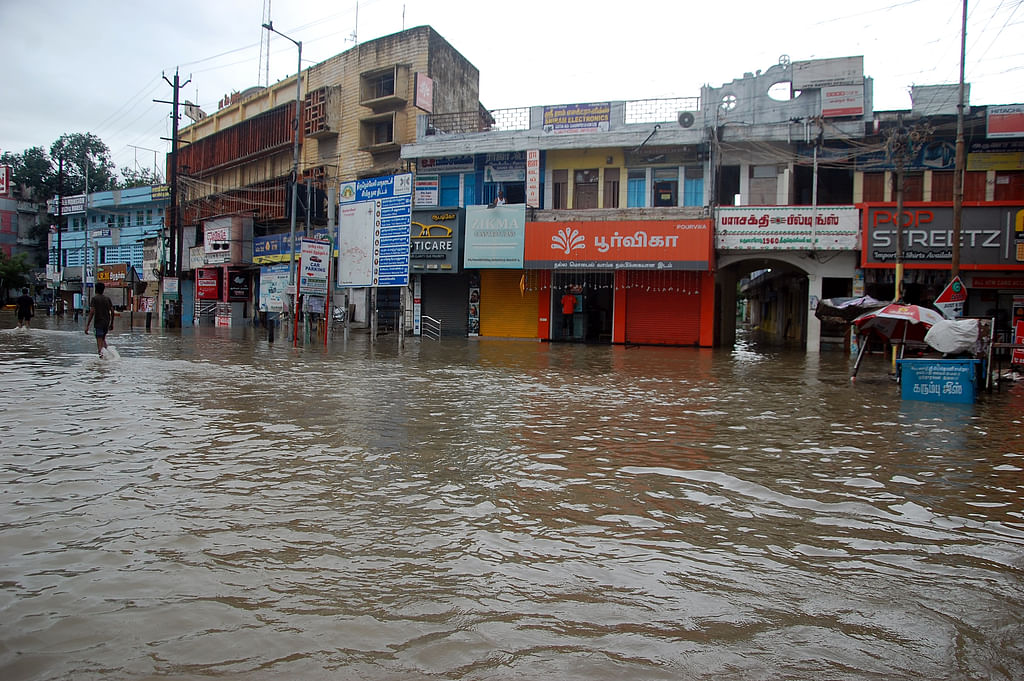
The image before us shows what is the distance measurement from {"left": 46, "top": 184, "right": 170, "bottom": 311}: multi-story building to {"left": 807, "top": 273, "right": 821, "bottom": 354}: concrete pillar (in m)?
42.3

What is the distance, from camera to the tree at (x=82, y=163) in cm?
7056

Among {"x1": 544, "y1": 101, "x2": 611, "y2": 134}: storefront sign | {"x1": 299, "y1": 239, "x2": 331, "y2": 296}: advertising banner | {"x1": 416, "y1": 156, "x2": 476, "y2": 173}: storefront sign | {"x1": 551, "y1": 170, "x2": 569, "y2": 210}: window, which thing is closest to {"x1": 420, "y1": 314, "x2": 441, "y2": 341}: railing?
{"x1": 416, "y1": 156, "x2": 476, "y2": 173}: storefront sign

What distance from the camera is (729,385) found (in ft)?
45.0

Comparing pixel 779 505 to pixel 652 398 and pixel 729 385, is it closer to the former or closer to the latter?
pixel 652 398

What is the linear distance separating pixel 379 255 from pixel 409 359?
479 centimetres

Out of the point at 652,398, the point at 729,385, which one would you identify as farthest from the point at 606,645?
the point at 729,385

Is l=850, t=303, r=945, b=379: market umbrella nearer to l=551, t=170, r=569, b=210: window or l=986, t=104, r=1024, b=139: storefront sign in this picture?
l=986, t=104, r=1024, b=139: storefront sign

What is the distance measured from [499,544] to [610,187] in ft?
84.1

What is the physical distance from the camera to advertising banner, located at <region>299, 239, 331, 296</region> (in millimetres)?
23516

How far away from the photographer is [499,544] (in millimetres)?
4305

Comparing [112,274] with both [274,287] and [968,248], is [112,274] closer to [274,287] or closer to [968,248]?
[274,287]

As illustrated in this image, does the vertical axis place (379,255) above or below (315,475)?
above

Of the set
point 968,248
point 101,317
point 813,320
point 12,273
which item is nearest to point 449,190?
point 813,320

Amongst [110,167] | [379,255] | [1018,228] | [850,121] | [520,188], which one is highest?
[110,167]
